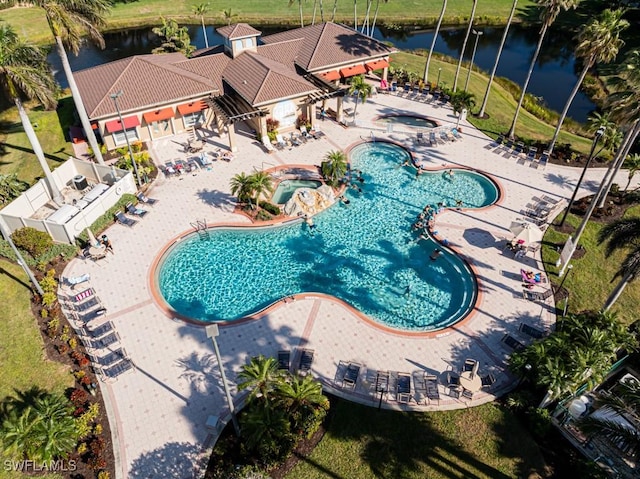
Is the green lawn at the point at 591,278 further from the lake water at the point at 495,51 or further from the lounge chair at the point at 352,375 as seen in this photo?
the lake water at the point at 495,51

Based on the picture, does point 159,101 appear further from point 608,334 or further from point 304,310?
point 608,334

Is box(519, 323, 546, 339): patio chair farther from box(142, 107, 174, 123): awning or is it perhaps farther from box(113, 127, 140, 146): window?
box(113, 127, 140, 146): window

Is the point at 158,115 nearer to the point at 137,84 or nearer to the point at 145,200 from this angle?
the point at 137,84

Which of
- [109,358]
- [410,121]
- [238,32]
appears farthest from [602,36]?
[109,358]

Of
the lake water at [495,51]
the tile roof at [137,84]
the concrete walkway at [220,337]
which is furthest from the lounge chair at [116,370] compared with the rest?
the lake water at [495,51]

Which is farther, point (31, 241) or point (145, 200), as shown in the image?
point (145, 200)

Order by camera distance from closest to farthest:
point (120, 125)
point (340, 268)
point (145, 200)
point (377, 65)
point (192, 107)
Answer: point (340, 268), point (145, 200), point (120, 125), point (192, 107), point (377, 65)

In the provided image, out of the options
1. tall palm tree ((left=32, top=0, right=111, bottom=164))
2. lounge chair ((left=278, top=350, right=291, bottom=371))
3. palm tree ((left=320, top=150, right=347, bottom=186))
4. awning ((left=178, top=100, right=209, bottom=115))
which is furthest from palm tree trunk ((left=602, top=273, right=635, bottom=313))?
tall palm tree ((left=32, top=0, right=111, bottom=164))

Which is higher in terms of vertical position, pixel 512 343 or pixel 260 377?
pixel 260 377
